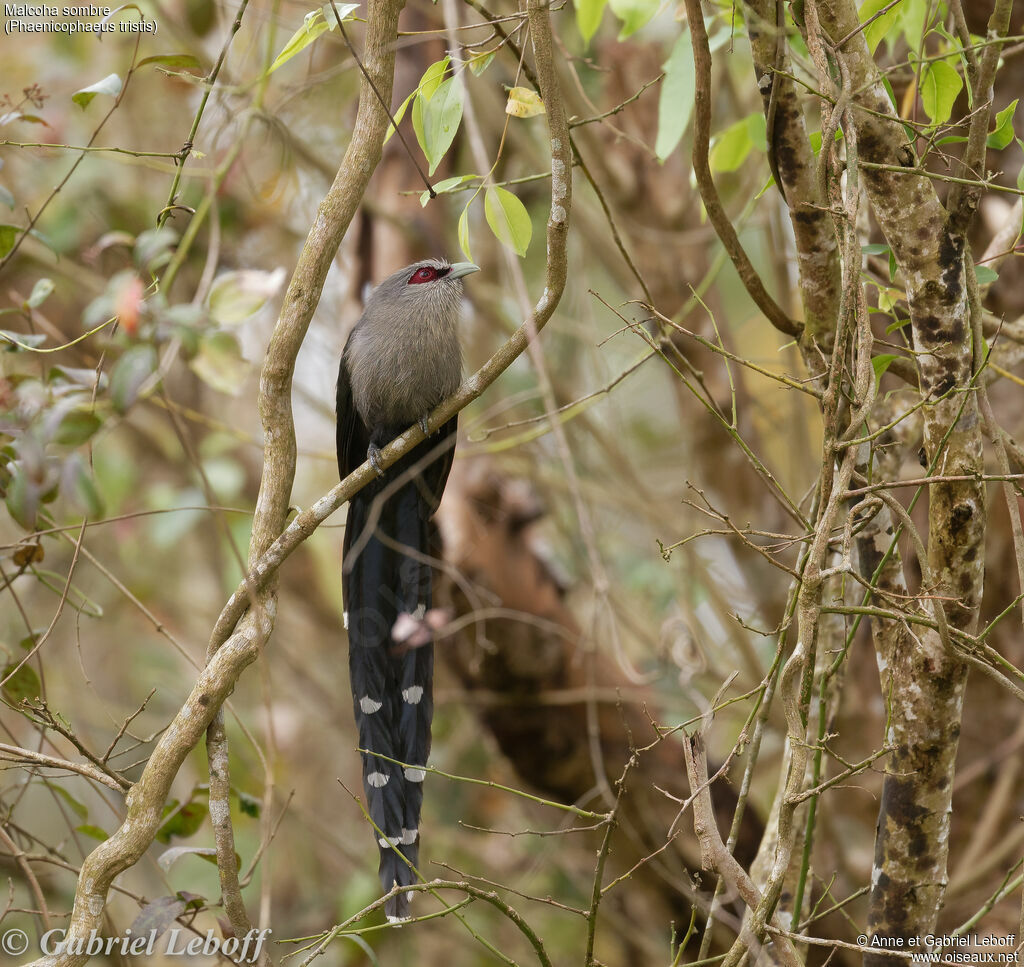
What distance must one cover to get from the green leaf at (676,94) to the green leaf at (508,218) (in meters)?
0.68

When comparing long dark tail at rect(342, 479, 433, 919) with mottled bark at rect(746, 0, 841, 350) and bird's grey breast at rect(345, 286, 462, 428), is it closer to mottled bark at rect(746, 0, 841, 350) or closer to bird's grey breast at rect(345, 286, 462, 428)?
bird's grey breast at rect(345, 286, 462, 428)

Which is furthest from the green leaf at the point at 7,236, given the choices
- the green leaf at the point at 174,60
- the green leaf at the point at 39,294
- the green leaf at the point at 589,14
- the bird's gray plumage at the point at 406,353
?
the green leaf at the point at 589,14

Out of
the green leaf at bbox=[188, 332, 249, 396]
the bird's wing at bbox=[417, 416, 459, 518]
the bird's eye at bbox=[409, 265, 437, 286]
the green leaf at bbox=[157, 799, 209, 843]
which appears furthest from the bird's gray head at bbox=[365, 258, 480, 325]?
the green leaf at bbox=[157, 799, 209, 843]

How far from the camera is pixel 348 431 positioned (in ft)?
11.6

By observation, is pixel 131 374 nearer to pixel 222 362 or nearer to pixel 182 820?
pixel 222 362

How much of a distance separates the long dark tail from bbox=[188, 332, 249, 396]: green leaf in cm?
75

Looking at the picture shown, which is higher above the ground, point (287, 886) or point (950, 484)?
point (950, 484)

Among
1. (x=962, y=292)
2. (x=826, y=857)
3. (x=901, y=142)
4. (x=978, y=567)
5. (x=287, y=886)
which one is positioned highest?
(x=901, y=142)

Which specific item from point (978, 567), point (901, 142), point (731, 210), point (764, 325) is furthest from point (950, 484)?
point (764, 325)

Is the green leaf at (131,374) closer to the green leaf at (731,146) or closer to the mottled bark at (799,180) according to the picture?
the mottled bark at (799,180)

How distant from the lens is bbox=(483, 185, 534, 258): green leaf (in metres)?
2.12

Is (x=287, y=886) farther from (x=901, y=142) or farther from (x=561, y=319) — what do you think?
(x=901, y=142)

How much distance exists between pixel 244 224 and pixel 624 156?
2.05 metres

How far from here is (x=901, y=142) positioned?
1.98 m
